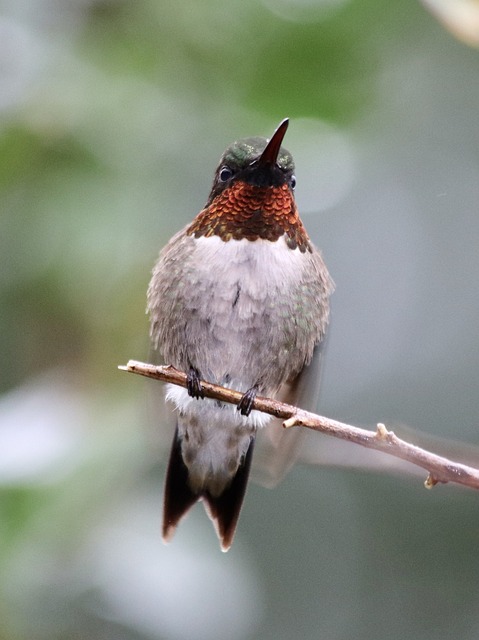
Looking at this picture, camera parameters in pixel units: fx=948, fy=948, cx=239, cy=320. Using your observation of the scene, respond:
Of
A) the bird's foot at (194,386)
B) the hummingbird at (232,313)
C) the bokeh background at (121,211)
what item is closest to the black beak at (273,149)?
the hummingbird at (232,313)

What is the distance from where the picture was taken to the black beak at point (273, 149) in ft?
8.41

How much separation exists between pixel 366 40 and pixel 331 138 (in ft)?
1.13

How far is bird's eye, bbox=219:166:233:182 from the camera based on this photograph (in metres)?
2.97

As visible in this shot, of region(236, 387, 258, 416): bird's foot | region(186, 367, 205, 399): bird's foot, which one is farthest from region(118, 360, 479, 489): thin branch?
region(186, 367, 205, 399): bird's foot

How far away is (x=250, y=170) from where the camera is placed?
290cm

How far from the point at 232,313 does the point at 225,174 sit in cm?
49

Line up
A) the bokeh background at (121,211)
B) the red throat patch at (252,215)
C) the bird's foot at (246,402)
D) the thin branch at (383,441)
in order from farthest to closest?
the red throat patch at (252,215), the bokeh background at (121,211), the bird's foot at (246,402), the thin branch at (383,441)

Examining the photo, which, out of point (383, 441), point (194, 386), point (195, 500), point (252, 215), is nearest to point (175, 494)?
point (195, 500)

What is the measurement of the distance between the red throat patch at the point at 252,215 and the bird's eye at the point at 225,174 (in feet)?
0.15

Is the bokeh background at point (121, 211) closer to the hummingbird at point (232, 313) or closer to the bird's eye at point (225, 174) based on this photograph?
the hummingbird at point (232, 313)

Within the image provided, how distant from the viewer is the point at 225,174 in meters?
2.99

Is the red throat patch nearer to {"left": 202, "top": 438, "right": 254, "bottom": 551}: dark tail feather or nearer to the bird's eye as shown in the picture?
the bird's eye

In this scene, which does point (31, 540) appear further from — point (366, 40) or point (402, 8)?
point (402, 8)

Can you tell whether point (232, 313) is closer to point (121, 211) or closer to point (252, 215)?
point (252, 215)
